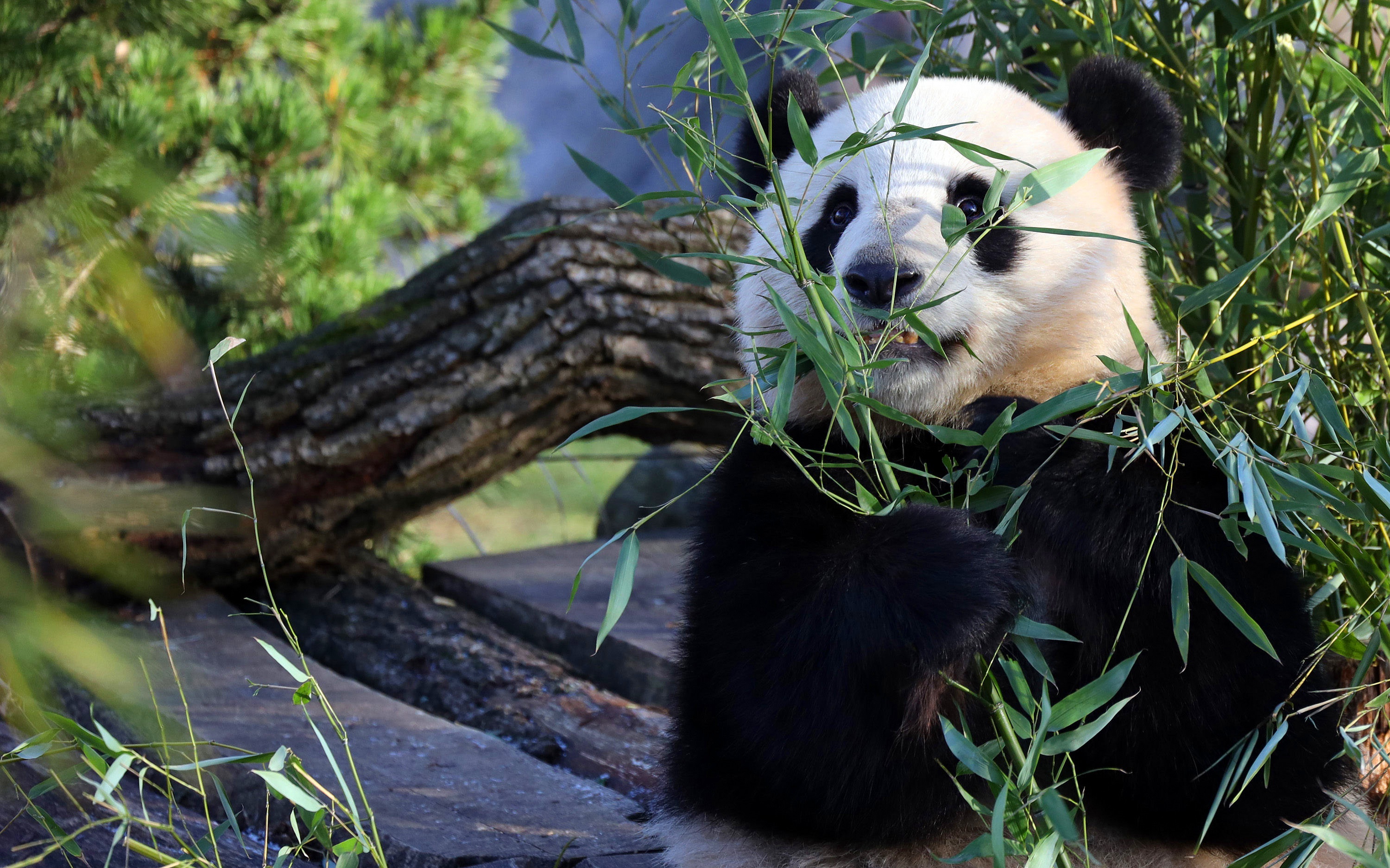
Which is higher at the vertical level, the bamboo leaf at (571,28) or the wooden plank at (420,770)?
the bamboo leaf at (571,28)

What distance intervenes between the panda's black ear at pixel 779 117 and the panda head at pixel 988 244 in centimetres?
12

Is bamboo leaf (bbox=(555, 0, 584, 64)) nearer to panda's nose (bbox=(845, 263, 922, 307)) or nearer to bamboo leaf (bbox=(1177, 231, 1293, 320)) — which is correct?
panda's nose (bbox=(845, 263, 922, 307))

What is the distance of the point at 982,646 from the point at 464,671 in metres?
1.57

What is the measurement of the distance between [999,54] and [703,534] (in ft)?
3.53

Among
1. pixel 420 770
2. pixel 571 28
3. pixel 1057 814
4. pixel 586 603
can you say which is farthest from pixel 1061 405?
pixel 586 603

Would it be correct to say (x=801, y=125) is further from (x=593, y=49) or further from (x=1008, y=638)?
(x=593, y=49)

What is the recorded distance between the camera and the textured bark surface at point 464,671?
208cm

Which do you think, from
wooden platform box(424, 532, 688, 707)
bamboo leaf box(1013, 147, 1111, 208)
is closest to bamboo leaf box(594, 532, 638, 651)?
bamboo leaf box(1013, 147, 1111, 208)

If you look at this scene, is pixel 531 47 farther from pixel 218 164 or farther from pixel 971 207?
pixel 218 164

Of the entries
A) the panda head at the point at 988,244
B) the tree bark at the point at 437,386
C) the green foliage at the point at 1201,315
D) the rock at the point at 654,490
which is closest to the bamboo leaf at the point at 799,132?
the green foliage at the point at 1201,315

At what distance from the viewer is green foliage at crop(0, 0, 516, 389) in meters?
1.71

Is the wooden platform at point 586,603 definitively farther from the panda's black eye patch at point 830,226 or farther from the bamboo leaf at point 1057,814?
the bamboo leaf at point 1057,814

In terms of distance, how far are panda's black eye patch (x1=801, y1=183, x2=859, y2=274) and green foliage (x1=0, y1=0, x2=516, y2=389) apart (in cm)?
75

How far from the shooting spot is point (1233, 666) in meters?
1.21
